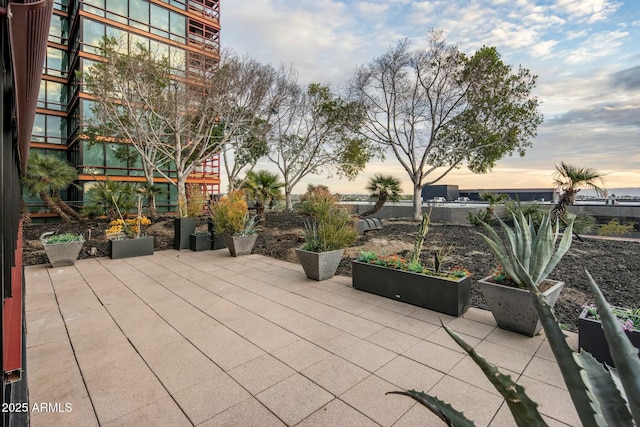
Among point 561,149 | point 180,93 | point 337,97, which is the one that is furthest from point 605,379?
point 337,97

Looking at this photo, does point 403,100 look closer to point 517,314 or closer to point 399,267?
point 399,267

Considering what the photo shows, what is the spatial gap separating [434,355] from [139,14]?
70.6 ft

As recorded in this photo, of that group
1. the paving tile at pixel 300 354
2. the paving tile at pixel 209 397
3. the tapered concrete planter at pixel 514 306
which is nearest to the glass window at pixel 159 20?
the paving tile at pixel 300 354

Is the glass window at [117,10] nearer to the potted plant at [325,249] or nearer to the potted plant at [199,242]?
the potted plant at [199,242]

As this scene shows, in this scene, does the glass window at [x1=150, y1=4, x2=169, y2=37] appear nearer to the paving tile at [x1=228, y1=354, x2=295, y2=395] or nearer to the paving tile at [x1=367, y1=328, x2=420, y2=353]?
the paving tile at [x1=228, y1=354, x2=295, y2=395]

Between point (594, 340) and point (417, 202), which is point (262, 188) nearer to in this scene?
point (417, 202)

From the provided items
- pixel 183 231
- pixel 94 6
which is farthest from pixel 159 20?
pixel 183 231

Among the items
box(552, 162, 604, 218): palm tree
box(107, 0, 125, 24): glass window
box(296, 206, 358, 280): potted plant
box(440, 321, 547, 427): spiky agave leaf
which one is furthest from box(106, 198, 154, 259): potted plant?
box(107, 0, 125, 24): glass window

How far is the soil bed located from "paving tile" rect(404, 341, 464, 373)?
1500 millimetres

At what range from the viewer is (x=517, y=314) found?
3.08 m

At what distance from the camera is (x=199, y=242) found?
25.8 ft

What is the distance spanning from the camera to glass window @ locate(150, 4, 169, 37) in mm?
17237

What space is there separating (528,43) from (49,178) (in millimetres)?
14634

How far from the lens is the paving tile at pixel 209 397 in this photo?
197 centimetres
